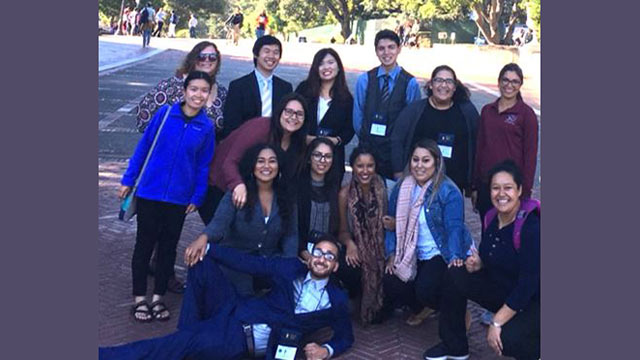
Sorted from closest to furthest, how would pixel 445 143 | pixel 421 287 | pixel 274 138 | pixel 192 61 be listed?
pixel 421 287 → pixel 274 138 → pixel 192 61 → pixel 445 143

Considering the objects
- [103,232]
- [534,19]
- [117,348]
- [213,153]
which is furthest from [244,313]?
[534,19]

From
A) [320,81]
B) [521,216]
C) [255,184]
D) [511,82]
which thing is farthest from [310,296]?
[511,82]

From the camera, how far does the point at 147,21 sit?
34875 millimetres

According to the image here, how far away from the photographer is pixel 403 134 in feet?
19.2

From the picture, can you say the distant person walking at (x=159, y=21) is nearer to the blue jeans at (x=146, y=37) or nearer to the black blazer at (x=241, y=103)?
the blue jeans at (x=146, y=37)

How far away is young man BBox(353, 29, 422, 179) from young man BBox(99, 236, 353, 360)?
1423 millimetres

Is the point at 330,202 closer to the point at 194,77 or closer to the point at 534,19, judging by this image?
the point at 194,77

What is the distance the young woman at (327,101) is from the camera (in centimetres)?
598

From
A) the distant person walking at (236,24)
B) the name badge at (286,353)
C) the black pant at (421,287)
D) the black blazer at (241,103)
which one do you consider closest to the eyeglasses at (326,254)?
the name badge at (286,353)

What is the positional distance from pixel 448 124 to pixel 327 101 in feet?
3.15

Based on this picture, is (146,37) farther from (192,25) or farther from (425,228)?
(425,228)

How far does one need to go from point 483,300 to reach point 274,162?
1.61m

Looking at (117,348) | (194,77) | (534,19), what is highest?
(534,19)

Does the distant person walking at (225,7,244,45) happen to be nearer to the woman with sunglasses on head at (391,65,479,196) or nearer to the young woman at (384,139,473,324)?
the woman with sunglasses on head at (391,65,479,196)
